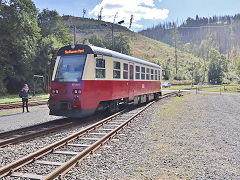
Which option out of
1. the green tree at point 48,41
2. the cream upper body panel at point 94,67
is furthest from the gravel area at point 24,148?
the green tree at point 48,41

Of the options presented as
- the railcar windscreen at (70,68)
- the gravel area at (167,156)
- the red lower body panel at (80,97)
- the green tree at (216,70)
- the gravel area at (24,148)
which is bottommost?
the gravel area at (167,156)

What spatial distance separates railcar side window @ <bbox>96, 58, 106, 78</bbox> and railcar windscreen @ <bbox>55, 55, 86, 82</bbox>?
0.72 m

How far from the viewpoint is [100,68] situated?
9578mm

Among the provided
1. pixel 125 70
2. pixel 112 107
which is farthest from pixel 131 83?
pixel 112 107

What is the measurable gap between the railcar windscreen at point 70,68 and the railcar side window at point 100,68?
2.37 feet

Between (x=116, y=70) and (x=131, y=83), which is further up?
(x=116, y=70)

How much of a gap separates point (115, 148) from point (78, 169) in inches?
64.0

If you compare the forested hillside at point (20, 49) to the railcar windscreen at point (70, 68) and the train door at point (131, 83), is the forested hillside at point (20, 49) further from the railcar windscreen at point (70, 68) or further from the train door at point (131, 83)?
the railcar windscreen at point (70, 68)

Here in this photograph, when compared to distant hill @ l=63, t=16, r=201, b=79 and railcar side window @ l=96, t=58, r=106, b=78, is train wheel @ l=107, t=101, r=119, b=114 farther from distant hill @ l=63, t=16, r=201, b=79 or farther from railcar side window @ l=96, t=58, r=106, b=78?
distant hill @ l=63, t=16, r=201, b=79

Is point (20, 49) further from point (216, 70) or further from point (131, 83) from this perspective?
point (216, 70)

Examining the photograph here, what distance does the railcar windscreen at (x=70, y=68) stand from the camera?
891 centimetres

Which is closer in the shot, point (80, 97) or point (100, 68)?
point (80, 97)

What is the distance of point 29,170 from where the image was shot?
14.3ft

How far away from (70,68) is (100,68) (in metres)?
1.35
